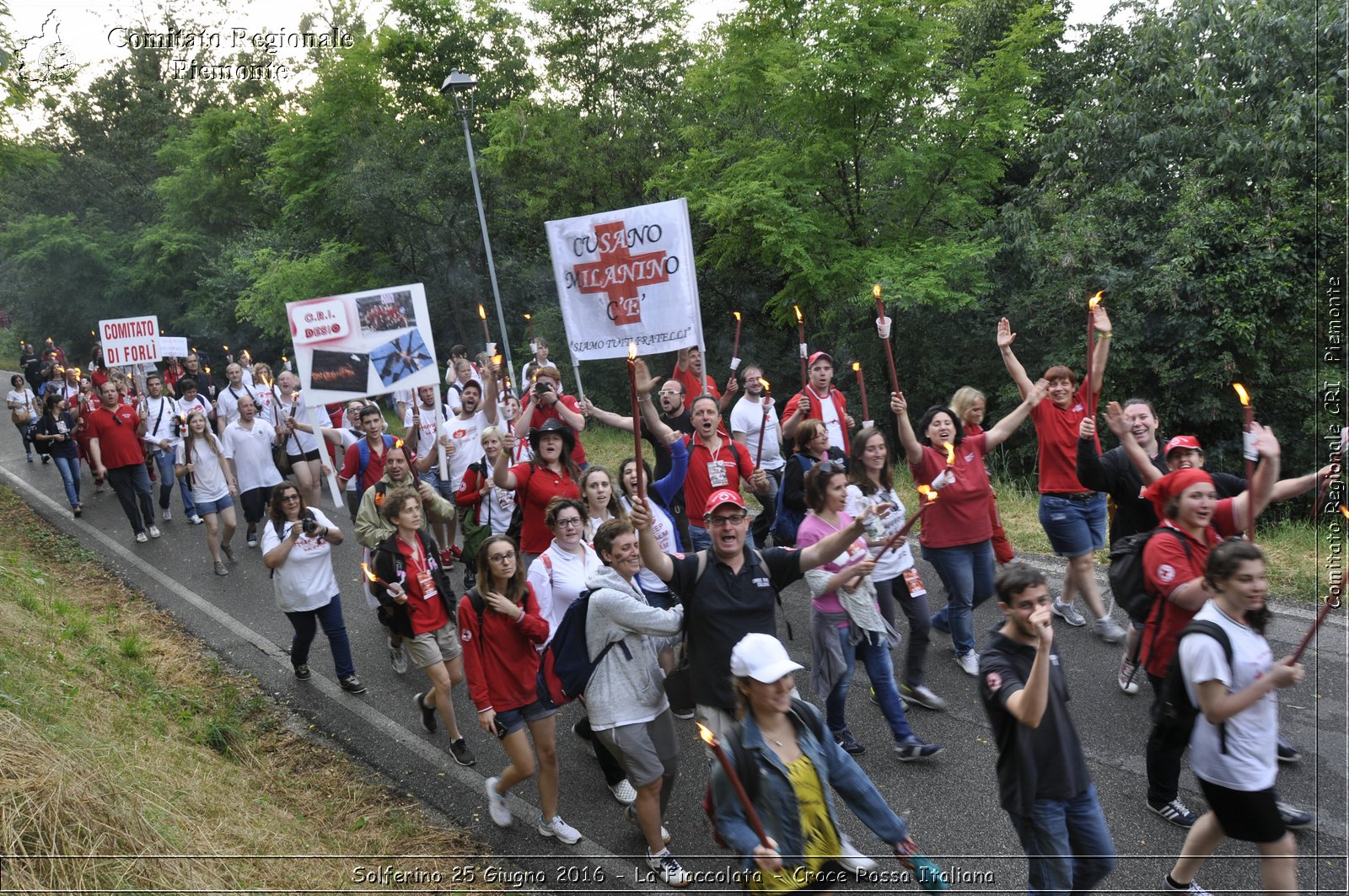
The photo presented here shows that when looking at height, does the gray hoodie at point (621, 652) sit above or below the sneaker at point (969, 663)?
above

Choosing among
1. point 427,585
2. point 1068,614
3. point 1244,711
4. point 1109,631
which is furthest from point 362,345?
point 1244,711

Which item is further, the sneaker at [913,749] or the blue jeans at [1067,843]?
the sneaker at [913,749]

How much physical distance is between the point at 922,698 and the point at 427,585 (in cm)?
326

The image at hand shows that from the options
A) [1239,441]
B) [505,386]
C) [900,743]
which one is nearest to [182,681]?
[505,386]

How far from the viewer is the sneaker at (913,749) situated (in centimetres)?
561

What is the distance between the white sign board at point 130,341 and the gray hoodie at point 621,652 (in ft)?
44.0

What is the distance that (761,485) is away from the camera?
24.4ft

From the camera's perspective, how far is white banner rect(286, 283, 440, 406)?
976cm

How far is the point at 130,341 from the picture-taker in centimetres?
1537

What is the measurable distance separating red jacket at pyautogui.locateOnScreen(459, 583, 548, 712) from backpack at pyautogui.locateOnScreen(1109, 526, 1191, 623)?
3008mm

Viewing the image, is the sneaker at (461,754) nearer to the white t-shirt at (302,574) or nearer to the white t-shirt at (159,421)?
the white t-shirt at (302,574)

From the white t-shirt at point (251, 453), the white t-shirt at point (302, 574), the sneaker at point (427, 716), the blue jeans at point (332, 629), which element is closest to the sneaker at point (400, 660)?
the blue jeans at point (332, 629)

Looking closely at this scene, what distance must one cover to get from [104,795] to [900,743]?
4.10 metres

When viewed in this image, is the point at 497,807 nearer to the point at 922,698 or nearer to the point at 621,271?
the point at 922,698
